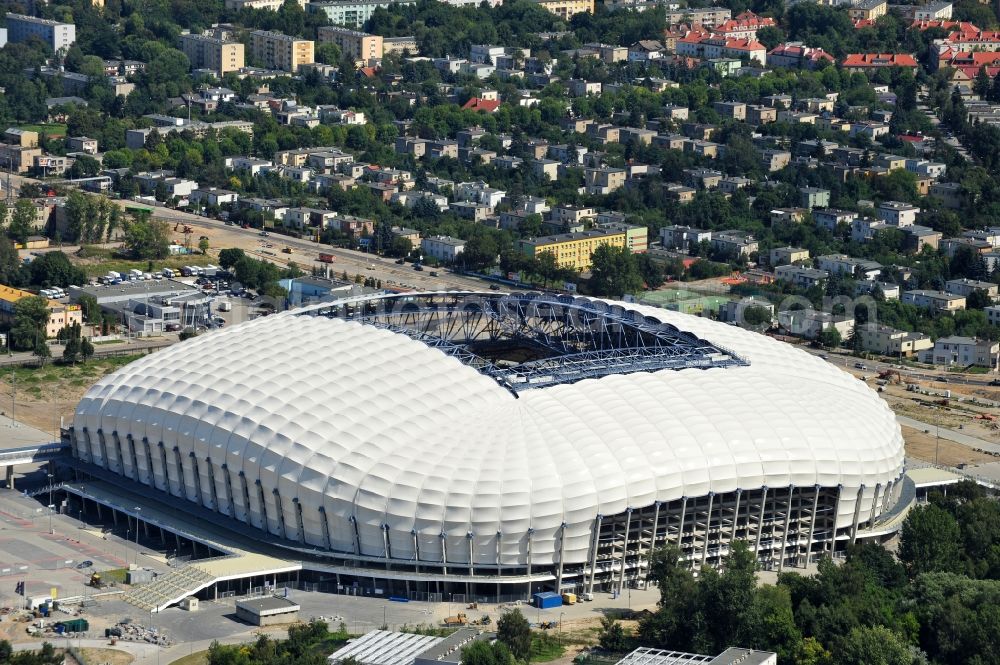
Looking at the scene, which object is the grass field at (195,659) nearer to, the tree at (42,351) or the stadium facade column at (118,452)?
the stadium facade column at (118,452)

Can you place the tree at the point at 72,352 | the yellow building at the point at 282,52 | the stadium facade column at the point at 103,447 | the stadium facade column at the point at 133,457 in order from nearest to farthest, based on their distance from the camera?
the stadium facade column at the point at 133,457, the stadium facade column at the point at 103,447, the tree at the point at 72,352, the yellow building at the point at 282,52

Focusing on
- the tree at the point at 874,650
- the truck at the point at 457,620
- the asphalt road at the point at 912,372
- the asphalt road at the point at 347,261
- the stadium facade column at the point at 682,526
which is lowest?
the asphalt road at the point at 912,372

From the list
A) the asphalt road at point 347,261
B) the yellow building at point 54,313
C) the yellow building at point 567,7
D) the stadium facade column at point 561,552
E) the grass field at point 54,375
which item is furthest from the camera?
the yellow building at point 567,7

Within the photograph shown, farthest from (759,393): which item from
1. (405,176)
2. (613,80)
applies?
(613,80)

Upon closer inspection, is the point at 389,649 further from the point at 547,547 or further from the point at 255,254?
the point at 255,254

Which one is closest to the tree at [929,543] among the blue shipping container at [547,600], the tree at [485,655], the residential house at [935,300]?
the blue shipping container at [547,600]

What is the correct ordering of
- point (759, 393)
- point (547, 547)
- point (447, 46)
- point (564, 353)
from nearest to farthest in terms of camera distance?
point (547, 547)
point (759, 393)
point (564, 353)
point (447, 46)
